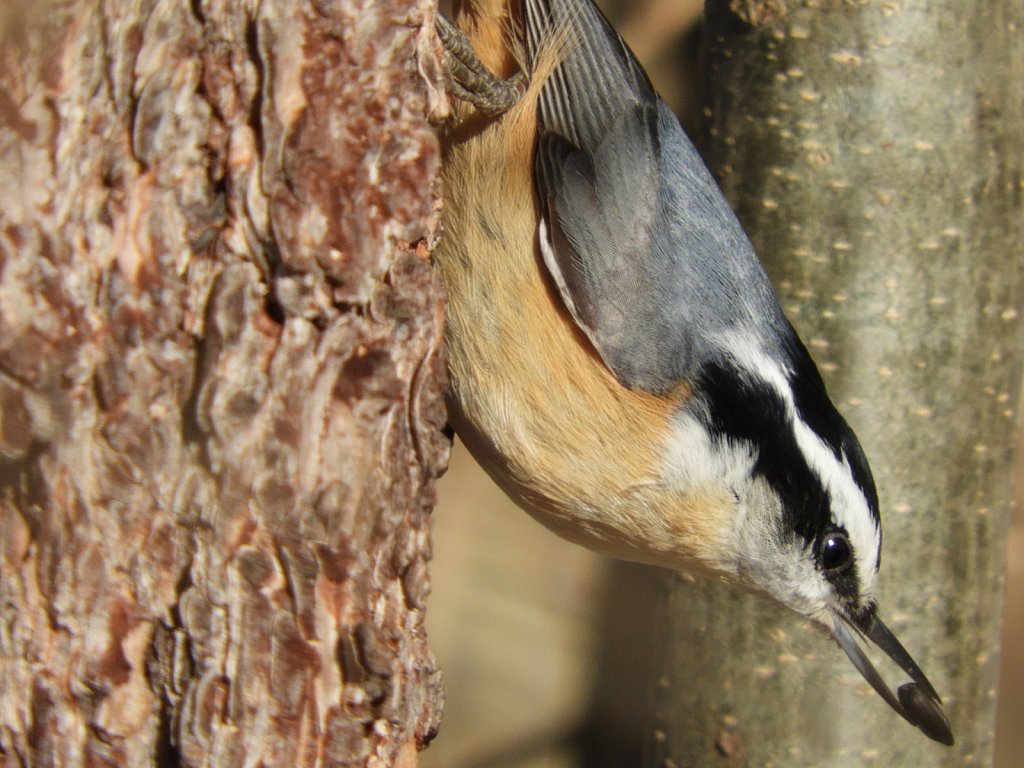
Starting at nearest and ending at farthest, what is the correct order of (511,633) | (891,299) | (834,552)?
(834,552), (891,299), (511,633)

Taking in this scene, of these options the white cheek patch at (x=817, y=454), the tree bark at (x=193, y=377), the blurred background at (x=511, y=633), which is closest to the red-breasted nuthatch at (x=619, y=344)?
the white cheek patch at (x=817, y=454)

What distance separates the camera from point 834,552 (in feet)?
4.30

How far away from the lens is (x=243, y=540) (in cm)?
83

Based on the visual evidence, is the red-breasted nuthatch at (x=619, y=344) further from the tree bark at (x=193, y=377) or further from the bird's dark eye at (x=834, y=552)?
the tree bark at (x=193, y=377)

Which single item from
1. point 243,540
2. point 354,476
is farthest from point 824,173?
point 243,540

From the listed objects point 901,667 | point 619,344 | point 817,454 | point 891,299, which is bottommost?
point 901,667

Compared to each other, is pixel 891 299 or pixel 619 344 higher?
pixel 891 299

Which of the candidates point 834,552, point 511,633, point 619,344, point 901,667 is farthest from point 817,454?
point 511,633

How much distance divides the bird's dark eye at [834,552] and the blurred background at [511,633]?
2.92 ft

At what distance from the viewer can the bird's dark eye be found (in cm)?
130

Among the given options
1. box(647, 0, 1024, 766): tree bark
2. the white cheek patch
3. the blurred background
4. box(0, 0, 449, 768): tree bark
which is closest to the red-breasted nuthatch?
the white cheek patch

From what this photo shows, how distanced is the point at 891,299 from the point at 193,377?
44.4 inches

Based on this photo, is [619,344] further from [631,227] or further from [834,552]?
[834,552]

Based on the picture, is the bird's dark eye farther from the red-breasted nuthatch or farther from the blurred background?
the blurred background
